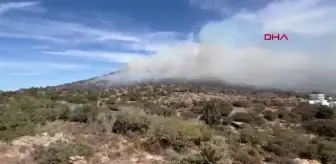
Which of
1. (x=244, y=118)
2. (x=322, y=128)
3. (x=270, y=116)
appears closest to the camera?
(x=322, y=128)

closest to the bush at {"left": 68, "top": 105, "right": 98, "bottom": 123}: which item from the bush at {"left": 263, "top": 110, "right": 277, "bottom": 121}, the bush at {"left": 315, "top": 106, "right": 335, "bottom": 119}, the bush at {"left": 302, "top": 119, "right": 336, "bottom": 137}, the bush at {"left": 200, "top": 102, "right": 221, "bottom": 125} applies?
the bush at {"left": 200, "top": 102, "right": 221, "bottom": 125}

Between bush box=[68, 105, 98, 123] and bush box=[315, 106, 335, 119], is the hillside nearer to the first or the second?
bush box=[68, 105, 98, 123]

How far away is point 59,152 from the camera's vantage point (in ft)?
44.9

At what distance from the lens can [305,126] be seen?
29.3 metres

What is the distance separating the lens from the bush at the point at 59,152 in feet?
43.9

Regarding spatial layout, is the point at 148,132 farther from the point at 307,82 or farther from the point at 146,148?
the point at 307,82

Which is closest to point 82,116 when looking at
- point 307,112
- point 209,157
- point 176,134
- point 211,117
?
point 176,134

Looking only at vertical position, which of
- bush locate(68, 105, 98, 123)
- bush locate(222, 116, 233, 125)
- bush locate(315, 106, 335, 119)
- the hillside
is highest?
bush locate(68, 105, 98, 123)

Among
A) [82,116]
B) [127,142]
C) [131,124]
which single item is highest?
[82,116]

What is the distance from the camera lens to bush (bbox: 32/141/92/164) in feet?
43.9

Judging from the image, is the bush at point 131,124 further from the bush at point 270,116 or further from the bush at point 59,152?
the bush at point 270,116

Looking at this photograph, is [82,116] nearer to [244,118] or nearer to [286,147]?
[286,147]

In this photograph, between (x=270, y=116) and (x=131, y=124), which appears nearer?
(x=131, y=124)

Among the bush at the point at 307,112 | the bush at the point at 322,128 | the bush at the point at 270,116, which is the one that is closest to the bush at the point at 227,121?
the bush at the point at 270,116
